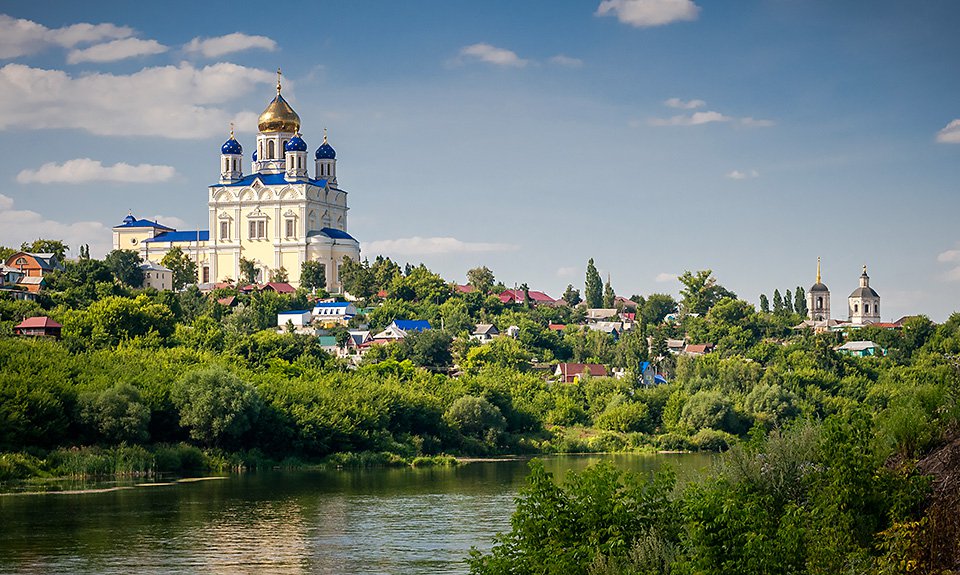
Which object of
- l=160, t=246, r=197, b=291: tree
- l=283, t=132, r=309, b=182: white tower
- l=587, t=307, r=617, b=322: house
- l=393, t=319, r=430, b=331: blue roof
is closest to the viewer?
l=393, t=319, r=430, b=331: blue roof

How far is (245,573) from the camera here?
803 inches

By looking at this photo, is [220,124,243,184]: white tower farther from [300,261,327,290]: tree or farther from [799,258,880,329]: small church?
[799,258,880,329]: small church

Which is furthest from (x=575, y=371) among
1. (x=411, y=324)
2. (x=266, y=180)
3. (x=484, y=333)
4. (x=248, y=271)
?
(x=266, y=180)

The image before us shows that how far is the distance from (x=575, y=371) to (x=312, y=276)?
71.4 ft

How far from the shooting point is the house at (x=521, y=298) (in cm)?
8683

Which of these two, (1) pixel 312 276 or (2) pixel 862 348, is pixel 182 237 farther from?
(2) pixel 862 348

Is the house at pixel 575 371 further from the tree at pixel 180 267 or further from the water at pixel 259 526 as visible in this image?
the water at pixel 259 526

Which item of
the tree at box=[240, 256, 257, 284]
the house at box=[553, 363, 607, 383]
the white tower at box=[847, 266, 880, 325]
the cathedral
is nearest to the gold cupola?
the cathedral

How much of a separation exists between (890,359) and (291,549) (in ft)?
179

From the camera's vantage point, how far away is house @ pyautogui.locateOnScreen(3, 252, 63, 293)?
6625cm

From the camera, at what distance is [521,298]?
302 feet

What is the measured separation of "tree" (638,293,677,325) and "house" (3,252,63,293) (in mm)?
38226

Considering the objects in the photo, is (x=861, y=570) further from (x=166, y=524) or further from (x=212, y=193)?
(x=212, y=193)

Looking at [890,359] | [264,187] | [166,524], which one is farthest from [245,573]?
[264,187]
